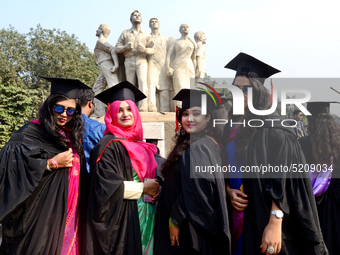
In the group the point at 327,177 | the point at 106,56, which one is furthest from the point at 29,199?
the point at 106,56

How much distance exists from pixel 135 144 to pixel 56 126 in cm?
71

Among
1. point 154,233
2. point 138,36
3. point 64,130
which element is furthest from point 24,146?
point 138,36

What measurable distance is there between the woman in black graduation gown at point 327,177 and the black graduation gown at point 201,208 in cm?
109

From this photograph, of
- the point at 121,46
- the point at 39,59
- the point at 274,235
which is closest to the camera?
the point at 274,235

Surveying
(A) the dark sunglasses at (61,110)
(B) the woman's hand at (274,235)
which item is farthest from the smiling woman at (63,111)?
(B) the woman's hand at (274,235)

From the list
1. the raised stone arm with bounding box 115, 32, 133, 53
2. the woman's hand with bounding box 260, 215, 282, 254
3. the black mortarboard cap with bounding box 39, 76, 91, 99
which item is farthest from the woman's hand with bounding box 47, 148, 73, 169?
the raised stone arm with bounding box 115, 32, 133, 53

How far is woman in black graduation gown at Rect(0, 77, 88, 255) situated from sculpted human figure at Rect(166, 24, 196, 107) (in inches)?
222

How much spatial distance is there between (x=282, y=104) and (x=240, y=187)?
0.77 meters

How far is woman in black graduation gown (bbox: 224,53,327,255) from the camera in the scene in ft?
7.06

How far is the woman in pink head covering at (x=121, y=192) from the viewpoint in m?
2.62

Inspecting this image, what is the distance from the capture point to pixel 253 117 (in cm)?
238

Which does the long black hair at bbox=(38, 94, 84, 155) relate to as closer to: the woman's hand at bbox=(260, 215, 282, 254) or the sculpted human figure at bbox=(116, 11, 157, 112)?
the woman's hand at bbox=(260, 215, 282, 254)

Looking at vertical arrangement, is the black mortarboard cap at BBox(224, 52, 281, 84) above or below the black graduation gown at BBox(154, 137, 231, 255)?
above

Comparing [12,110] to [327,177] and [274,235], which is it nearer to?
[327,177]
